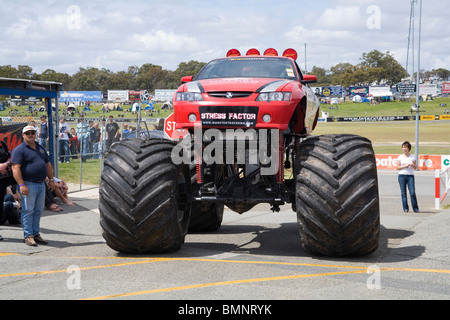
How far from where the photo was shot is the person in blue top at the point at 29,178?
9.60 metres

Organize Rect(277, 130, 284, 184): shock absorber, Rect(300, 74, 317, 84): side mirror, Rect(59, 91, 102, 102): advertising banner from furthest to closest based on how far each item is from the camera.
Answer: Rect(59, 91, 102, 102): advertising banner → Rect(300, 74, 317, 84): side mirror → Rect(277, 130, 284, 184): shock absorber

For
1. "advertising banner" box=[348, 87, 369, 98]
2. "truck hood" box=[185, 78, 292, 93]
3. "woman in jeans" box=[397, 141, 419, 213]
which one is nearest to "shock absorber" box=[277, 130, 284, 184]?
"truck hood" box=[185, 78, 292, 93]

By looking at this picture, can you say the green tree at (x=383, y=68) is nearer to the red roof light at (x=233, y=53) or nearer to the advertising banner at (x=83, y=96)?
the advertising banner at (x=83, y=96)

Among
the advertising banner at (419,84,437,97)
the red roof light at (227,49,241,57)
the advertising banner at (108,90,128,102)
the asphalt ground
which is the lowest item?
the asphalt ground

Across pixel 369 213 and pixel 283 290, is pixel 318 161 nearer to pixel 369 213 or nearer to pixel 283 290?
pixel 369 213

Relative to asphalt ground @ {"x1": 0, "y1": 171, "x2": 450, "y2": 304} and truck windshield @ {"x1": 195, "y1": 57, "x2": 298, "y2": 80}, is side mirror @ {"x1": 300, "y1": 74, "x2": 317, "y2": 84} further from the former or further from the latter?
asphalt ground @ {"x1": 0, "y1": 171, "x2": 450, "y2": 304}

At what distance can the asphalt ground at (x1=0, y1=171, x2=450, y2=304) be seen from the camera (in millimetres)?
6199

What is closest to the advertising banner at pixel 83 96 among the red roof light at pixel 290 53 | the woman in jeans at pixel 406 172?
the woman in jeans at pixel 406 172

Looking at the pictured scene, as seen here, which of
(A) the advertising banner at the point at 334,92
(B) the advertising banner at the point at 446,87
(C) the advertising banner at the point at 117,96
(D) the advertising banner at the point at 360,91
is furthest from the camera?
(B) the advertising banner at the point at 446,87

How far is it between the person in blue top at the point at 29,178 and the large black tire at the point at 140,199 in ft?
6.51

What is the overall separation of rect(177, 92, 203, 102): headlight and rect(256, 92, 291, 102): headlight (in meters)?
0.79

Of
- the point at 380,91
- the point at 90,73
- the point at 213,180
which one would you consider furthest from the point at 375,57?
the point at 213,180

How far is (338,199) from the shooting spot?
24.7 feet

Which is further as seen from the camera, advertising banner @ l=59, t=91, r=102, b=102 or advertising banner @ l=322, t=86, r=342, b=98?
advertising banner @ l=322, t=86, r=342, b=98
